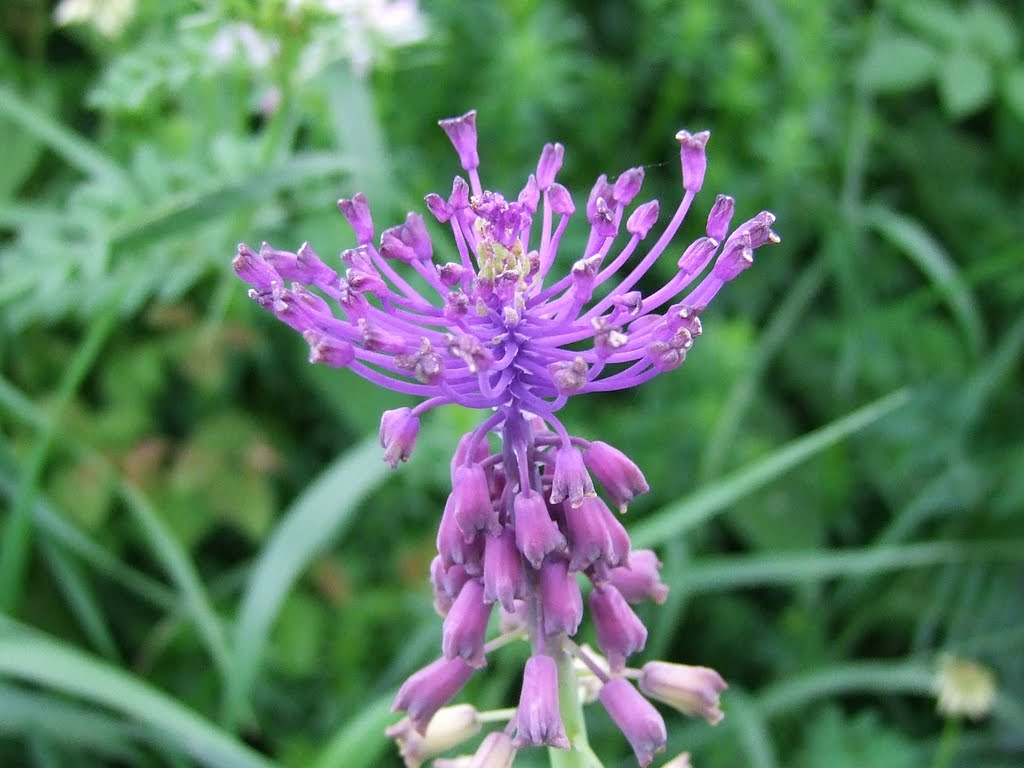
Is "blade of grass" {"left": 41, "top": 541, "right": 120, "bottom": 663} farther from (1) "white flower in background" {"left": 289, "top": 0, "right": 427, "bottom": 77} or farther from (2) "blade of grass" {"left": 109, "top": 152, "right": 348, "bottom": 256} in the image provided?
(1) "white flower in background" {"left": 289, "top": 0, "right": 427, "bottom": 77}

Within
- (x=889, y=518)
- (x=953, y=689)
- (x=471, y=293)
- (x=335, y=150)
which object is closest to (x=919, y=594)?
(x=889, y=518)

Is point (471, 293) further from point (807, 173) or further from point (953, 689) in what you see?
point (807, 173)

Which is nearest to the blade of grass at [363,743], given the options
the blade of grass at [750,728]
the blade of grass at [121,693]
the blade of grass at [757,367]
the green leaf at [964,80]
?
the blade of grass at [121,693]

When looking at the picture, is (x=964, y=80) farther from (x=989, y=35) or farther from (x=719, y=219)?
(x=719, y=219)

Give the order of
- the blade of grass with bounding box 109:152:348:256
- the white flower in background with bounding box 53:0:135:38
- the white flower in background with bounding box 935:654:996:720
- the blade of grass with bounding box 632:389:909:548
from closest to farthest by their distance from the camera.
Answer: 1. the blade of grass with bounding box 632:389:909:548
2. the blade of grass with bounding box 109:152:348:256
3. the white flower in background with bounding box 935:654:996:720
4. the white flower in background with bounding box 53:0:135:38

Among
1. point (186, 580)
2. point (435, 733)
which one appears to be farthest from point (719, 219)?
point (186, 580)

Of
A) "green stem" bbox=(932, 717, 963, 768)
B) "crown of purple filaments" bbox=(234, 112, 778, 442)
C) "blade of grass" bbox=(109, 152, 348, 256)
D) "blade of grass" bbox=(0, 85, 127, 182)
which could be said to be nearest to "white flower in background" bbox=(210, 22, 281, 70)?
"blade of grass" bbox=(109, 152, 348, 256)
